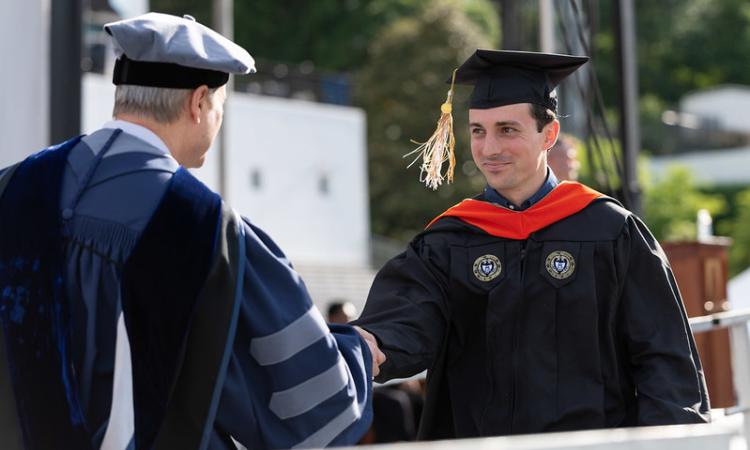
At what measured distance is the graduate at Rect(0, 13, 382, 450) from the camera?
9.75ft

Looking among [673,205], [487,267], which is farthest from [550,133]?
[673,205]

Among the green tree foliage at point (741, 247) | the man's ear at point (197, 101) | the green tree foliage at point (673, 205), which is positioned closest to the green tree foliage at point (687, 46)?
the green tree foliage at point (741, 247)

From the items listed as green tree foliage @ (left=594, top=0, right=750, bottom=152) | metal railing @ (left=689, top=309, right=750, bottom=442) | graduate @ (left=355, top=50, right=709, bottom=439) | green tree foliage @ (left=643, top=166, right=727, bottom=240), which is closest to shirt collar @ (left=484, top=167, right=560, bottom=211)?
graduate @ (left=355, top=50, right=709, bottom=439)

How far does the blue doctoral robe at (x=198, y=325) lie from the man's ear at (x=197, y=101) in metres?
0.13

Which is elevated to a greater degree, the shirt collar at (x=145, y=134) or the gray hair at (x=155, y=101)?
the gray hair at (x=155, y=101)

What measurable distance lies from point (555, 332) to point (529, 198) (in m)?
0.46

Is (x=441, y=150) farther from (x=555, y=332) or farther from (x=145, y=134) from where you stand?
(x=145, y=134)

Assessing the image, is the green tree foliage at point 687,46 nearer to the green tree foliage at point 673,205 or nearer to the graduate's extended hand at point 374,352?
the green tree foliage at point 673,205

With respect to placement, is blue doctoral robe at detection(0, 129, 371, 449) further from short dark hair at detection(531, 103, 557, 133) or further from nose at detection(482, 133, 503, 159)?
short dark hair at detection(531, 103, 557, 133)

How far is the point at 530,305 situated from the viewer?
383cm

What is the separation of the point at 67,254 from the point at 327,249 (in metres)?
22.7

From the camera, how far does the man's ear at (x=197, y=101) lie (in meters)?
3.15

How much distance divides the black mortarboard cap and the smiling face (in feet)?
0.15

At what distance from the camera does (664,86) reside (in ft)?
154
